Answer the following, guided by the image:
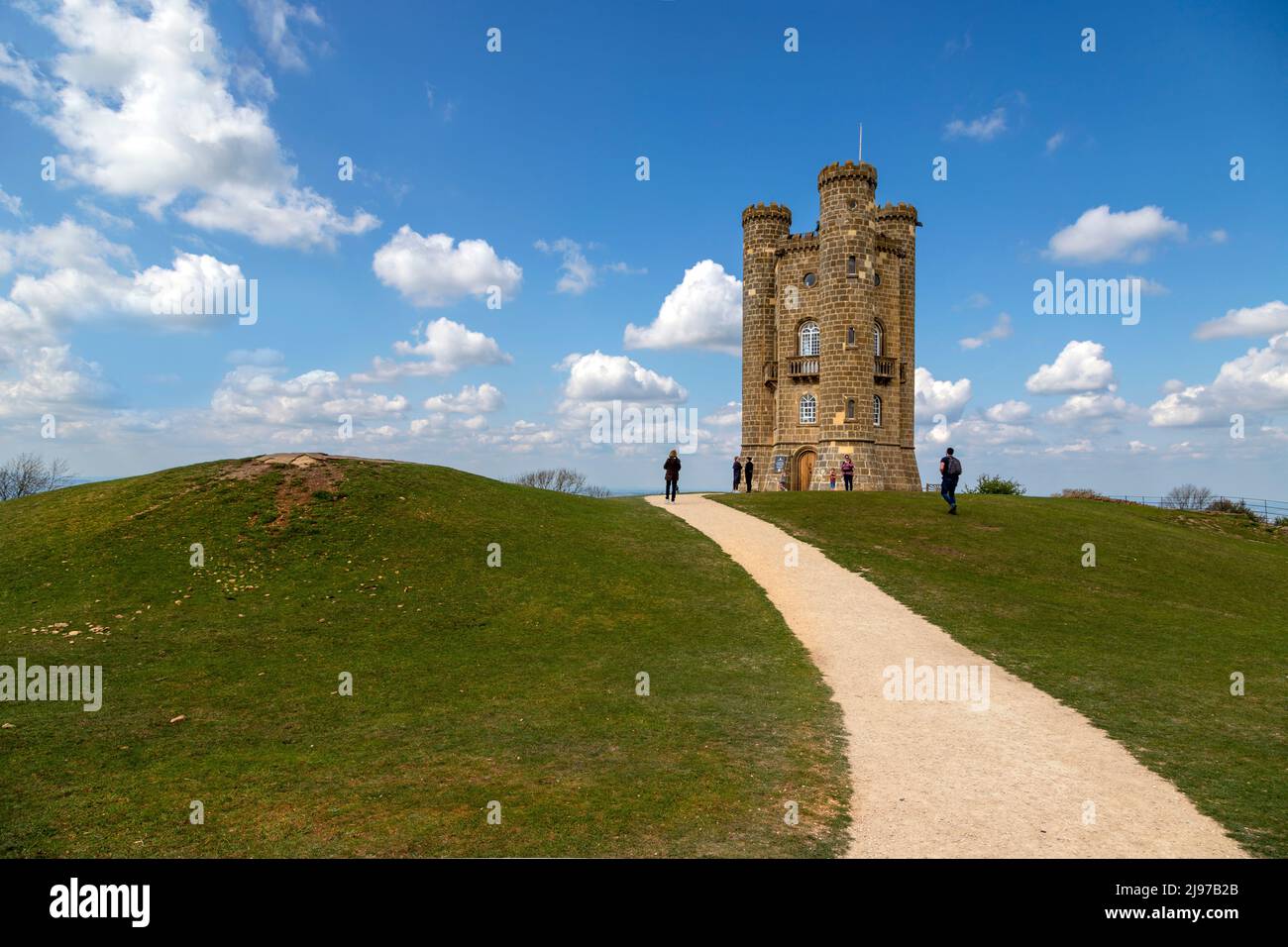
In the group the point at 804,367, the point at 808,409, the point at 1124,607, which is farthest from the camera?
the point at 808,409

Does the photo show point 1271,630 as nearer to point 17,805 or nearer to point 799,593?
point 799,593

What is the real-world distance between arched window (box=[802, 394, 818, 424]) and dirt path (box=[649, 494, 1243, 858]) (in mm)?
34612

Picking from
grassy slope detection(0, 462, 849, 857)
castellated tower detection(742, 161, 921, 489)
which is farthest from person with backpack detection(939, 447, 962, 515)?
castellated tower detection(742, 161, 921, 489)

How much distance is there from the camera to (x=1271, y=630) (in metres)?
17.3

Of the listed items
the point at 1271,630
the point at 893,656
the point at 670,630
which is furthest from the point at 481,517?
the point at 1271,630

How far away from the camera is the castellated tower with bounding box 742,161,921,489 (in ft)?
150

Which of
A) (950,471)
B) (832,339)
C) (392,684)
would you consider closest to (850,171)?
(832,339)

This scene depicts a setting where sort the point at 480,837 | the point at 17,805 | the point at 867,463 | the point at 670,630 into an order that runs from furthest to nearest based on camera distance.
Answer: the point at 867,463
the point at 670,630
the point at 17,805
the point at 480,837

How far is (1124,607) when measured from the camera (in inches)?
728

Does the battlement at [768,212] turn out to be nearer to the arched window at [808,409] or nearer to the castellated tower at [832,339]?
the castellated tower at [832,339]

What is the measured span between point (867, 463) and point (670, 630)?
34156 millimetres

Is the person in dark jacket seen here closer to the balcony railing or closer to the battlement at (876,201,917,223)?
the balcony railing

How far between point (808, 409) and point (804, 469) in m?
4.27

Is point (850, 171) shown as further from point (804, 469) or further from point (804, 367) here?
point (804, 469)
